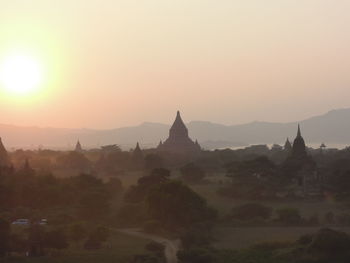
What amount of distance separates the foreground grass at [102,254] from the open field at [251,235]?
16.2 ft

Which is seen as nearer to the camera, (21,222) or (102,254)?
(102,254)

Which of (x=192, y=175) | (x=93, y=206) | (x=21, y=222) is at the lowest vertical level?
(x=21, y=222)

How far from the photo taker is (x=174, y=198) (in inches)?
1538

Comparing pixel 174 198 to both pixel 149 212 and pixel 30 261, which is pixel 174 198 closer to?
pixel 149 212

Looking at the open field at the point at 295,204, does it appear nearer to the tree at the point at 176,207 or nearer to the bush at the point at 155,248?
the tree at the point at 176,207

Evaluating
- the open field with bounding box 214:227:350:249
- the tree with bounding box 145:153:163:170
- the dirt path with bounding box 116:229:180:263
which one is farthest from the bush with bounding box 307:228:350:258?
the tree with bounding box 145:153:163:170

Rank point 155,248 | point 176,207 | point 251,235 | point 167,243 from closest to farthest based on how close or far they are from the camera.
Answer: point 155,248
point 167,243
point 251,235
point 176,207

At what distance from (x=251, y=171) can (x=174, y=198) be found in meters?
14.6

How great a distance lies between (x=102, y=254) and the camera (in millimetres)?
28797

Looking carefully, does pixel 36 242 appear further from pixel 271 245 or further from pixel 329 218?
pixel 329 218

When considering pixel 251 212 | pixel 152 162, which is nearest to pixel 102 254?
pixel 251 212

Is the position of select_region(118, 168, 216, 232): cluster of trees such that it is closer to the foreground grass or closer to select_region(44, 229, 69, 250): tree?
the foreground grass

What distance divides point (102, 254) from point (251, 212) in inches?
619

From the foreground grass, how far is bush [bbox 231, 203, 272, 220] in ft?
31.6
